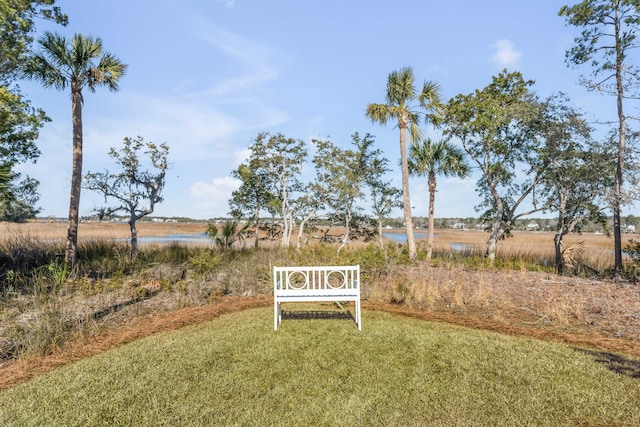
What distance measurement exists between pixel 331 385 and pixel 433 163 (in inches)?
616

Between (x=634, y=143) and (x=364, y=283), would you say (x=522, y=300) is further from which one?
(x=634, y=143)

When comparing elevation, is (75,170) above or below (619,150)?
below

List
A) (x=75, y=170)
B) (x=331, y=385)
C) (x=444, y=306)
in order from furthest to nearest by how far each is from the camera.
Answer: (x=75, y=170) < (x=444, y=306) < (x=331, y=385)

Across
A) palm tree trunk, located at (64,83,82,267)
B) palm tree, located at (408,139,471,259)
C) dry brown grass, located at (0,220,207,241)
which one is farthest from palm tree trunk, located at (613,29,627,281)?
palm tree trunk, located at (64,83,82,267)

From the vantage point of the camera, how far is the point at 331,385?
3.37 meters

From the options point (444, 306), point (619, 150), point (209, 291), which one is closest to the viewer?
point (444, 306)

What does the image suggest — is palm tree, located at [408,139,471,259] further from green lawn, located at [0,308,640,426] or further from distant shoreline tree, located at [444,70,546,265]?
green lawn, located at [0,308,640,426]

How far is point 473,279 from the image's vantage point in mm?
9648

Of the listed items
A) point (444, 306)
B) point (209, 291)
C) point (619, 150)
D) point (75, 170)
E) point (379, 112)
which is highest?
point (379, 112)

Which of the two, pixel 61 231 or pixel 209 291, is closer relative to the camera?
pixel 209 291

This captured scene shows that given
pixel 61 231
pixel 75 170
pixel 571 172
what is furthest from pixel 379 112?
Answer: pixel 61 231

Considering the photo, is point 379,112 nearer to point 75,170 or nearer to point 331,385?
point 75,170

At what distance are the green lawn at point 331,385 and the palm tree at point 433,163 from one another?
12.9 m

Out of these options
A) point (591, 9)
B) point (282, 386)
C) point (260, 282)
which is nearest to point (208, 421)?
point (282, 386)
